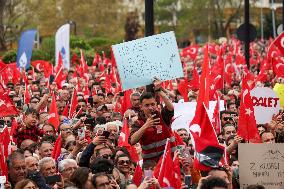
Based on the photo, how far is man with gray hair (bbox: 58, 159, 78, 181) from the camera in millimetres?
11819

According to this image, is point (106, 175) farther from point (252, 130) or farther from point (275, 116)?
point (275, 116)

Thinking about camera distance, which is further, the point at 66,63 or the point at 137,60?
the point at 66,63

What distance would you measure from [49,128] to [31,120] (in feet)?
1.04

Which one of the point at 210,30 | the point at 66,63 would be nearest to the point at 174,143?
the point at 66,63

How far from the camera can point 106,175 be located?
10.4 metres

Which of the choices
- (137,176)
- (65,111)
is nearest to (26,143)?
(137,176)

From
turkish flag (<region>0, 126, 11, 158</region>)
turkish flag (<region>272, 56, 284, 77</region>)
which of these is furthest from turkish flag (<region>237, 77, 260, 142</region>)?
turkish flag (<region>272, 56, 284, 77</region>)

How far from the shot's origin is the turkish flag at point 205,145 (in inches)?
432

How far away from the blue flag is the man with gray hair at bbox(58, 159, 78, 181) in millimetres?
18464

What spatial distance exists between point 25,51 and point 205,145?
2022 centimetres

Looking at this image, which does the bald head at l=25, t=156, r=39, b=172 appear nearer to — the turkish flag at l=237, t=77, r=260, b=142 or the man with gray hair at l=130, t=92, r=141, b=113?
the turkish flag at l=237, t=77, r=260, b=142

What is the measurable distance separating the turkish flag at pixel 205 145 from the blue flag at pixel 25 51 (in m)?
19.2

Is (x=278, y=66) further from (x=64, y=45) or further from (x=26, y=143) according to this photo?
(x=64, y=45)

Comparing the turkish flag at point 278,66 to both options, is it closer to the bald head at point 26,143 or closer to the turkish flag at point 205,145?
the bald head at point 26,143
